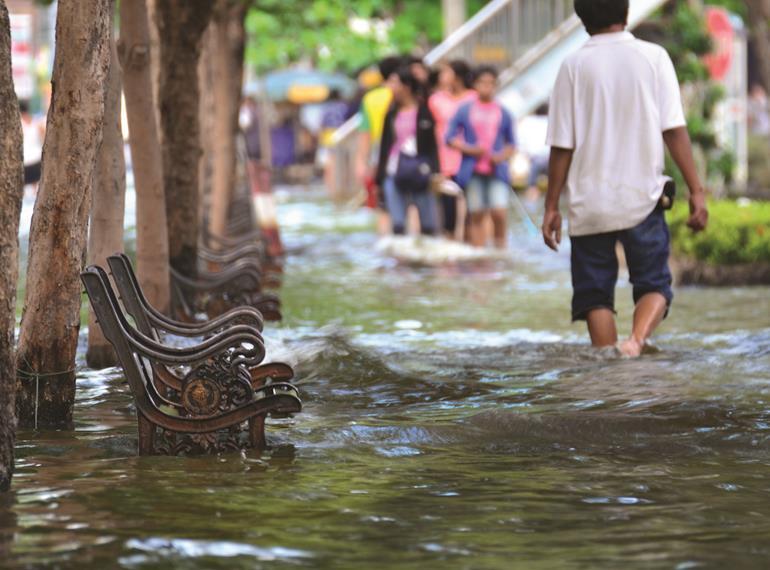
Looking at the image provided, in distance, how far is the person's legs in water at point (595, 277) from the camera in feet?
31.9

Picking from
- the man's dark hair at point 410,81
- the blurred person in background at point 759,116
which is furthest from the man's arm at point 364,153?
the blurred person in background at point 759,116

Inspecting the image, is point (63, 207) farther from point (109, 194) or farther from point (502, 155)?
point (502, 155)

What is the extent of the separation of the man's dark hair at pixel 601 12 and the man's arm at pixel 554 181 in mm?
675

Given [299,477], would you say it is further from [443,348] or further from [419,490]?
[443,348]

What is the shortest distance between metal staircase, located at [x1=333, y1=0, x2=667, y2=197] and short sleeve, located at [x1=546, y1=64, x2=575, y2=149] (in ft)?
52.7

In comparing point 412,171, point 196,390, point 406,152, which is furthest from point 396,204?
point 196,390

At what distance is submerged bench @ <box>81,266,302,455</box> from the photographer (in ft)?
22.8

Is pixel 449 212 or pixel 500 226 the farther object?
pixel 449 212

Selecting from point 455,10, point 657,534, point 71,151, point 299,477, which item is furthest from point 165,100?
point 455,10

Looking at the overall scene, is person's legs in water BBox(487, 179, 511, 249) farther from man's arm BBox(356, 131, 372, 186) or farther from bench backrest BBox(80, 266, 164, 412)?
bench backrest BBox(80, 266, 164, 412)

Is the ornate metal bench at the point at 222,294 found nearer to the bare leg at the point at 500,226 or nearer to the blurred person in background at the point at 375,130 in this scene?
the bare leg at the point at 500,226

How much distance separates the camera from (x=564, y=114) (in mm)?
9609

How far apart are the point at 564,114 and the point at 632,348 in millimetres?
1305

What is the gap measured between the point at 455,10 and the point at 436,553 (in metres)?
29.3
